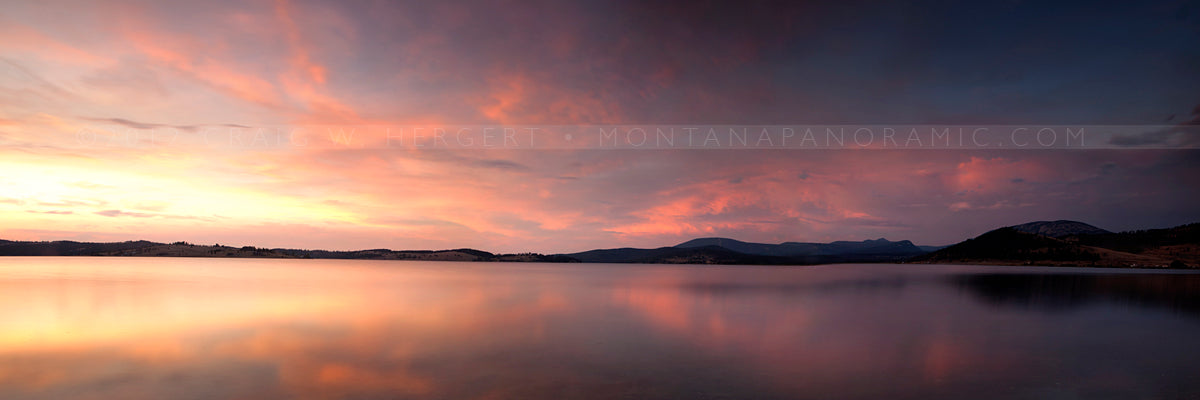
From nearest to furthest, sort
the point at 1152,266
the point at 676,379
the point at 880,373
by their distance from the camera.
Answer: the point at 676,379, the point at 880,373, the point at 1152,266

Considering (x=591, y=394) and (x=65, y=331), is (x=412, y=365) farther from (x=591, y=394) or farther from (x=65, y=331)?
(x=65, y=331)

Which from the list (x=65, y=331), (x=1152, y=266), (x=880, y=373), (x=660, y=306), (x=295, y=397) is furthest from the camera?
(x=1152, y=266)

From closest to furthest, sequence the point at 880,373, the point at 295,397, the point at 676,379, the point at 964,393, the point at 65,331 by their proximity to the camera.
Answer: the point at 295,397, the point at 964,393, the point at 676,379, the point at 880,373, the point at 65,331

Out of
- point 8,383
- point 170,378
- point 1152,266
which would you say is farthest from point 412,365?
point 1152,266

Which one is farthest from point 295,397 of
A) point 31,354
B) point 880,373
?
point 880,373

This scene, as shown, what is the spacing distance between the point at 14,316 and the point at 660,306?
39842 mm

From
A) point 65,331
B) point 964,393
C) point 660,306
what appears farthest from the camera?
point 660,306

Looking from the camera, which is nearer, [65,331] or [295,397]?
[295,397]

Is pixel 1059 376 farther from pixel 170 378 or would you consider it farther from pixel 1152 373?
pixel 170 378

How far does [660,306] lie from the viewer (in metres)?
44.0

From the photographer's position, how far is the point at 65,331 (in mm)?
26172

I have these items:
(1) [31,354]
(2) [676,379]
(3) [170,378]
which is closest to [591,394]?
(2) [676,379]

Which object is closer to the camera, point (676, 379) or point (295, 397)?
point (295, 397)

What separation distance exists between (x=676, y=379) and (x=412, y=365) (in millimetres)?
8938
